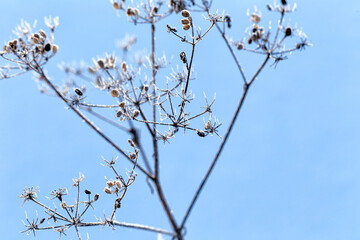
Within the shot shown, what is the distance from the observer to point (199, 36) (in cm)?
633

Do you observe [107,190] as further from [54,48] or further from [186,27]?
[186,27]

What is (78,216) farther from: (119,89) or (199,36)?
(199,36)

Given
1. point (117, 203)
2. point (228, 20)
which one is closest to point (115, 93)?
point (117, 203)

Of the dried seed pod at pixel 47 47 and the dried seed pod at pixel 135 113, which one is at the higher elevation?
the dried seed pod at pixel 47 47

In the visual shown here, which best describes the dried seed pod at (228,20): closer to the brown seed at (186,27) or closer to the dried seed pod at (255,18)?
the dried seed pod at (255,18)

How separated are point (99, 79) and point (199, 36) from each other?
1.63m

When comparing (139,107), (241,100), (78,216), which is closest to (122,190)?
(78,216)

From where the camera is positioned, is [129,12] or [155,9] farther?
[155,9]

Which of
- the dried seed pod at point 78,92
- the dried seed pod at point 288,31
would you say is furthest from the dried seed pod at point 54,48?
the dried seed pod at point 288,31

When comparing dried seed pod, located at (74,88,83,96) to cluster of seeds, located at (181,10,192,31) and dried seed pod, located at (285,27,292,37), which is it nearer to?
cluster of seeds, located at (181,10,192,31)

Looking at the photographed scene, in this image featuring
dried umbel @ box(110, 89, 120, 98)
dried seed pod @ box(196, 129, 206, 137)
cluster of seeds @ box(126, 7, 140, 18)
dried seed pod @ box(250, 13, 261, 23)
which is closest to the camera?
dried umbel @ box(110, 89, 120, 98)

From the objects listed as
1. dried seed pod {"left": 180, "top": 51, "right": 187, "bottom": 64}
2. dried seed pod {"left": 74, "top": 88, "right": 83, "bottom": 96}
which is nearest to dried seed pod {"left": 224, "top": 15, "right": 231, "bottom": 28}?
dried seed pod {"left": 180, "top": 51, "right": 187, "bottom": 64}

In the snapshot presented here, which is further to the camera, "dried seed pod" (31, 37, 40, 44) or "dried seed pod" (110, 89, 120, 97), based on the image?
"dried seed pod" (31, 37, 40, 44)

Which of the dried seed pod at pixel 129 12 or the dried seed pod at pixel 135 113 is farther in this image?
the dried seed pod at pixel 129 12
